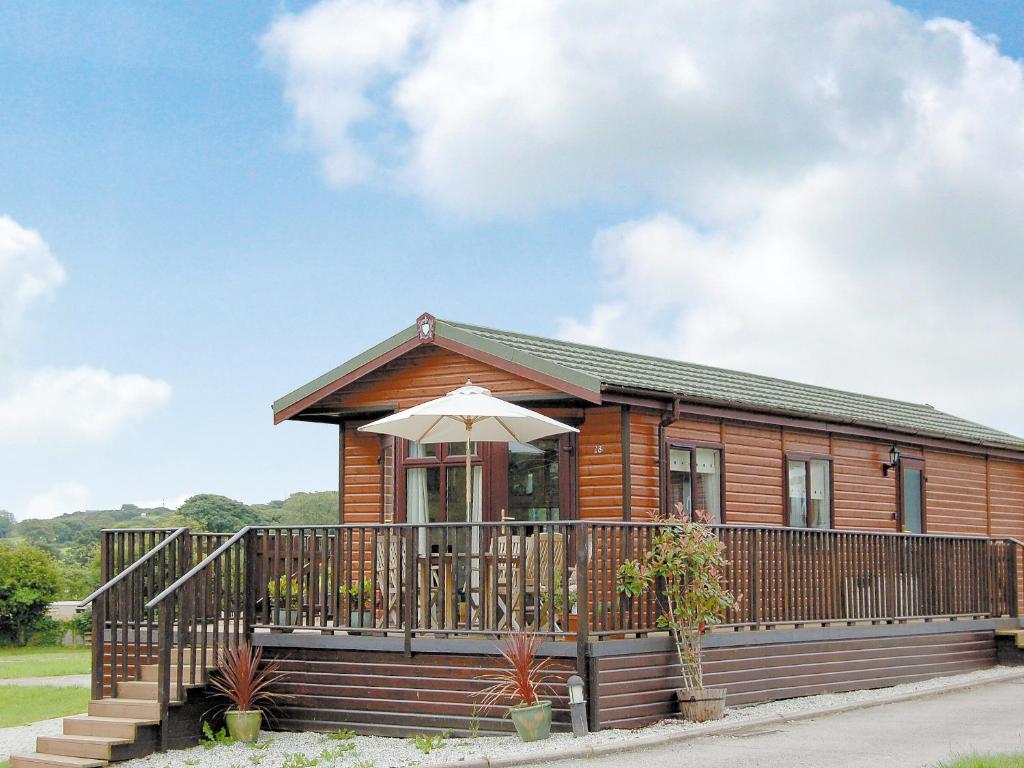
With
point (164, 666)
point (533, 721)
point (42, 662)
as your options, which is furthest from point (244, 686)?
point (42, 662)

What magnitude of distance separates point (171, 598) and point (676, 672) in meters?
4.83

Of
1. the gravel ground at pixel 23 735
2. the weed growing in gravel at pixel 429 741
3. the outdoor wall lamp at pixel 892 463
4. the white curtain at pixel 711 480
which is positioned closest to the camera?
the weed growing in gravel at pixel 429 741

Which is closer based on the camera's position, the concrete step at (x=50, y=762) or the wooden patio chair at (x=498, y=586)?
the wooden patio chair at (x=498, y=586)

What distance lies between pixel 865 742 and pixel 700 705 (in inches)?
60.4

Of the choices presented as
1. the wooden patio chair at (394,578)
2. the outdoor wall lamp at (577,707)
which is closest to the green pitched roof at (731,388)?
the wooden patio chair at (394,578)

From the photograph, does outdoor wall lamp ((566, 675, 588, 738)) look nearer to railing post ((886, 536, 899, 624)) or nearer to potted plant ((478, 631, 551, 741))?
potted plant ((478, 631, 551, 741))

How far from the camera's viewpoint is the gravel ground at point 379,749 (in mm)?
10609

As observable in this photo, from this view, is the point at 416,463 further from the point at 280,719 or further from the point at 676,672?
the point at 676,672

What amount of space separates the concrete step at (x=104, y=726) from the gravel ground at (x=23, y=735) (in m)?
0.86

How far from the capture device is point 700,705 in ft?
38.3

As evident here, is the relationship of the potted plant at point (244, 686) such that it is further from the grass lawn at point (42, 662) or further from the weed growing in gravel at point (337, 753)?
the grass lawn at point (42, 662)

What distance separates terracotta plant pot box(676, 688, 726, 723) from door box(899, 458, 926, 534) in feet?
27.4

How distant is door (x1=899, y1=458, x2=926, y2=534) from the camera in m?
19.2

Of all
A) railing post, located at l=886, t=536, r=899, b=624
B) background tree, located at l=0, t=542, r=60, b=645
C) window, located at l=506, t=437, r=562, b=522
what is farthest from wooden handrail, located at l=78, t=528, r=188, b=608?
background tree, located at l=0, t=542, r=60, b=645
